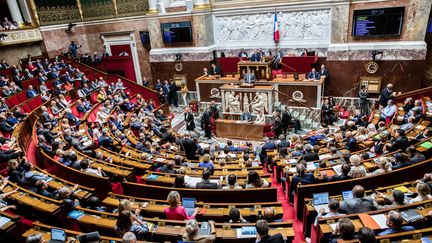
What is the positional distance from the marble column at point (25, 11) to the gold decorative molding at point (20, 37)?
2.33 ft

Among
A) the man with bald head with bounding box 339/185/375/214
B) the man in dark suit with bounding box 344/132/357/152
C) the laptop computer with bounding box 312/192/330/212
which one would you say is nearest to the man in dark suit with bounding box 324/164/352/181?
the laptop computer with bounding box 312/192/330/212

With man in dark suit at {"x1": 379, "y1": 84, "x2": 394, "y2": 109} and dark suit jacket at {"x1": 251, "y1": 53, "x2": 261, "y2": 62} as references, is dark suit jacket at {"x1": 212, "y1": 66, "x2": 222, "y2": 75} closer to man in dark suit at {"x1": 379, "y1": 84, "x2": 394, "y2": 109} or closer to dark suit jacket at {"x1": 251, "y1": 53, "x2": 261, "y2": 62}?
dark suit jacket at {"x1": 251, "y1": 53, "x2": 261, "y2": 62}

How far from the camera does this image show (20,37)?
15117mm

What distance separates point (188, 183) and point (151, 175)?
102 centimetres

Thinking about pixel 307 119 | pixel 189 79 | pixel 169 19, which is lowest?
pixel 307 119

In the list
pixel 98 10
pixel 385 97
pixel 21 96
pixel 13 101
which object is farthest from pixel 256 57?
pixel 98 10

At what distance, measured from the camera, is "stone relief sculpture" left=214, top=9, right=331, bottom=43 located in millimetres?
13180

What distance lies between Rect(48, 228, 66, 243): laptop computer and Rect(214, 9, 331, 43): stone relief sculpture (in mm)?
12624

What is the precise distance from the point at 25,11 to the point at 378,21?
17.1m

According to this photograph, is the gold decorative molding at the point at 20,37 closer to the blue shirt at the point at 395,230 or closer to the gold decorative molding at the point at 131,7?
the gold decorative molding at the point at 131,7

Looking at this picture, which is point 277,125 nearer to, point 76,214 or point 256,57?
point 256,57

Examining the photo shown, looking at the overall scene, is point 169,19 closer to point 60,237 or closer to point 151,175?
point 151,175

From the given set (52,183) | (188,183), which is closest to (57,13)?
(52,183)

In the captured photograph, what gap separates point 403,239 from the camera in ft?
11.3
